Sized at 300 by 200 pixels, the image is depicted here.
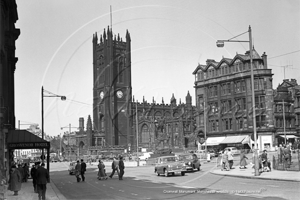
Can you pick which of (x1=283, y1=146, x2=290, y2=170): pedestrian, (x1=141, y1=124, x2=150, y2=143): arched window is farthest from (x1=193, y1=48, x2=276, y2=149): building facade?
(x1=141, y1=124, x2=150, y2=143): arched window

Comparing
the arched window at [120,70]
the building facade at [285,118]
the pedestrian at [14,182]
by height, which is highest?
the arched window at [120,70]

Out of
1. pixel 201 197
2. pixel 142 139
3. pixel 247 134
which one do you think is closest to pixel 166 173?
pixel 201 197

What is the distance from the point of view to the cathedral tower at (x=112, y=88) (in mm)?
119875

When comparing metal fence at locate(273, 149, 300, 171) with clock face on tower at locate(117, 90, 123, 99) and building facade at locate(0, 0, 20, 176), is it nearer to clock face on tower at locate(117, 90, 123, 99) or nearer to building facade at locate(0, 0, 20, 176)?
building facade at locate(0, 0, 20, 176)

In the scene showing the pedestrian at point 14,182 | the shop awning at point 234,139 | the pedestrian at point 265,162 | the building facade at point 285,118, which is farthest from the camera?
the shop awning at point 234,139

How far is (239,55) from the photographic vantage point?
232ft

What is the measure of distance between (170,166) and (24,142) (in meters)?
10.6

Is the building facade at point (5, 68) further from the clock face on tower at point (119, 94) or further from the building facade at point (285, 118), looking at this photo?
the clock face on tower at point (119, 94)

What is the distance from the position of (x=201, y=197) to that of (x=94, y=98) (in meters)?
111

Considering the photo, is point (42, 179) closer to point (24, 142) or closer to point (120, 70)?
point (24, 142)

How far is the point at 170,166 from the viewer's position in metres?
31.6

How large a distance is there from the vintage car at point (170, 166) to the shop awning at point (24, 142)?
8729 mm

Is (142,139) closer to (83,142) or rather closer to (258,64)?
(83,142)

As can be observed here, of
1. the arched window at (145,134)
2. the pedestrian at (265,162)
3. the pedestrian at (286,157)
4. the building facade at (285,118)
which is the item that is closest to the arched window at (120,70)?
the arched window at (145,134)
